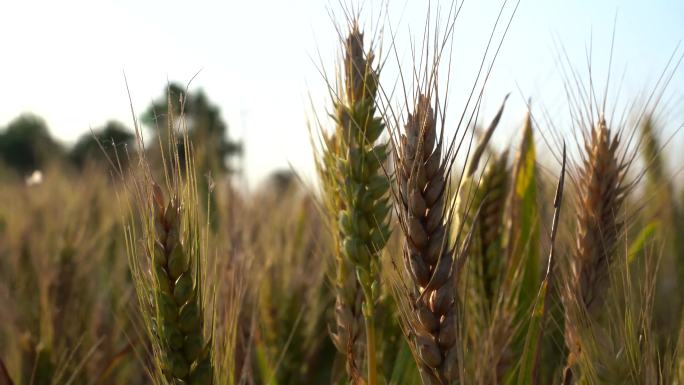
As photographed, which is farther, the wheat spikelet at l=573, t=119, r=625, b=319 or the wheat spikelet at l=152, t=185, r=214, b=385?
the wheat spikelet at l=573, t=119, r=625, b=319

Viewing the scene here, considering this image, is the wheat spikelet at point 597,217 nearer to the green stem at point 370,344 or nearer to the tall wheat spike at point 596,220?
the tall wheat spike at point 596,220

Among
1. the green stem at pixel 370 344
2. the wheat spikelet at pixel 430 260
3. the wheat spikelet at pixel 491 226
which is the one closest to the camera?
the wheat spikelet at pixel 430 260

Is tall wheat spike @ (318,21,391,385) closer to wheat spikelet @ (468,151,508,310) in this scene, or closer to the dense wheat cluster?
the dense wheat cluster

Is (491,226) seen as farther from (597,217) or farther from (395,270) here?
(395,270)

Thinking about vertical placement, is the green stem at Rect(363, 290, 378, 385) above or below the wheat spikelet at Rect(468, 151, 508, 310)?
below

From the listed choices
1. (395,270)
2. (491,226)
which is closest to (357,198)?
(395,270)

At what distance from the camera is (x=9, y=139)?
30266 mm

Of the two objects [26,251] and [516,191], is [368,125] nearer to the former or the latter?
[516,191]

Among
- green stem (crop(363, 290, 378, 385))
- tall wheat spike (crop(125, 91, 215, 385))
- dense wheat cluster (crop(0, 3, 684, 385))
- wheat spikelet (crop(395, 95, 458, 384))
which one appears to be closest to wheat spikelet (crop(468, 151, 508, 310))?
dense wheat cluster (crop(0, 3, 684, 385))

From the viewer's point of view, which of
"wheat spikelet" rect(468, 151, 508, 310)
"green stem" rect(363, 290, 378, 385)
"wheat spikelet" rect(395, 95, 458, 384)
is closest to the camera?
"wheat spikelet" rect(395, 95, 458, 384)

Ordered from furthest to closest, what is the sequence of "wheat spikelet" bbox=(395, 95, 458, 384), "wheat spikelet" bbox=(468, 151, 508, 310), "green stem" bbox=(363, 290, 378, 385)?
"wheat spikelet" bbox=(468, 151, 508, 310) → "green stem" bbox=(363, 290, 378, 385) → "wheat spikelet" bbox=(395, 95, 458, 384)

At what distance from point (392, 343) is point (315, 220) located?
2075 mm

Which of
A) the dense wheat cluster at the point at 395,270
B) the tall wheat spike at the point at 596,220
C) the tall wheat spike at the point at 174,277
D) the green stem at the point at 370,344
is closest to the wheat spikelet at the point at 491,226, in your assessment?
the dense wheat cluster at the point at 395,270

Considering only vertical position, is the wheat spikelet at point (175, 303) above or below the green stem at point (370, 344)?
above
